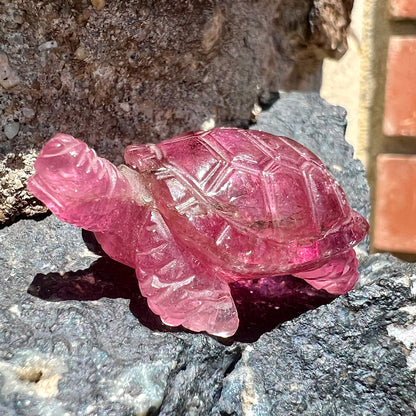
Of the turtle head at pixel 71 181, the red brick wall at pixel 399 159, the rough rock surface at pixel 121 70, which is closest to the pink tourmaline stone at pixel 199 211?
the turtle head at pixel 71 181

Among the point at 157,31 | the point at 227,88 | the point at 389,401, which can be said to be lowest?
the point at 389,401

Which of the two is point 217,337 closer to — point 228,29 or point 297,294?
point 297,294

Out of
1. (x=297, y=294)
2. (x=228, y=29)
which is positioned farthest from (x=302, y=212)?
(x=228, y=29)

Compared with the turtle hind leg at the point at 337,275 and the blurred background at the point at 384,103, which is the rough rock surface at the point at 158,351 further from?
the blurred background at the point at 384,103

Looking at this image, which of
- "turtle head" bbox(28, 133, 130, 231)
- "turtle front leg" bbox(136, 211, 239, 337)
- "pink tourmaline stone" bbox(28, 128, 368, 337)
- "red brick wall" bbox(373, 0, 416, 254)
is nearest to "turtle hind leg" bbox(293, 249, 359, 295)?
"pink tourmaline stone" bbox(28, 128, 368, 337)

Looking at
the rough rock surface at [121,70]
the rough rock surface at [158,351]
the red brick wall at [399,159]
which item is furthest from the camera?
the red brick wall at [399,159]

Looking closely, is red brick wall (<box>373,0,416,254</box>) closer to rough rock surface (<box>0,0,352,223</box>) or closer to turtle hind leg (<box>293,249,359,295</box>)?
A: rough rock surface (<box>0,0,352,223</box>)
